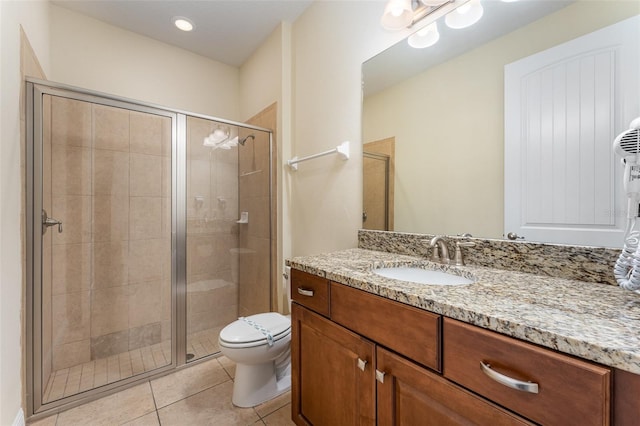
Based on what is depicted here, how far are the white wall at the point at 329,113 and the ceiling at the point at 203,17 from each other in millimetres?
227

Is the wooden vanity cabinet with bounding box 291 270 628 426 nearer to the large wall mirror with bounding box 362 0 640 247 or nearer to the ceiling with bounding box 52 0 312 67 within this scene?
the large wall mirror with bounding box 362 0 640 247

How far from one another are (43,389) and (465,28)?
110 inches

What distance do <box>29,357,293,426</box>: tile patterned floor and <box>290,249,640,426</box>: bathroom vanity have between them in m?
0.40

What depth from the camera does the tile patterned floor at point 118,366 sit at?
61.1 inches

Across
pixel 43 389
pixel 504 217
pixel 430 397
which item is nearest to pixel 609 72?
pixel 504 217

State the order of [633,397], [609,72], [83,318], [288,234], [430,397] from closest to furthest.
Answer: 1. [633,397]
2. [430,397]
3. [609,72]
4. [83,318]
5. [288,234]

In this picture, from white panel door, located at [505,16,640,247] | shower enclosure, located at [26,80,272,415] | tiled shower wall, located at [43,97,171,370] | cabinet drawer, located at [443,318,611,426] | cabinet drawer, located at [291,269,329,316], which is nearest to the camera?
cabinet drawer, located at [443,318,611,426]

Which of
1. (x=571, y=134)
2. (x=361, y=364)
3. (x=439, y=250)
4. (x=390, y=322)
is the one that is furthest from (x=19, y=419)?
(x=571, y=134)

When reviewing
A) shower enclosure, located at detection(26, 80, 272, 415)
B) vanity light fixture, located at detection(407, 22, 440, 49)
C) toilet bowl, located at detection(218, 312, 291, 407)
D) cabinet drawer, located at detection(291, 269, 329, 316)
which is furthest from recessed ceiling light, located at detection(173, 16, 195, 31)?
toilet bowl, located at detection(218, 312, 291, 407)

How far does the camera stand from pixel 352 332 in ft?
3.07

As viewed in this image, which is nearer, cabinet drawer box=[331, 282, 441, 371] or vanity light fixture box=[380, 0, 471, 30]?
cabinet drawer box=[331, 282, 441, 371]

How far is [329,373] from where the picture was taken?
40.7 inches

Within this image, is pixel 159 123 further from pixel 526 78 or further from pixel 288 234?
pixel 526 78

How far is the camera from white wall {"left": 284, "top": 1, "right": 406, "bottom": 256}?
1609 millimetres
